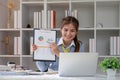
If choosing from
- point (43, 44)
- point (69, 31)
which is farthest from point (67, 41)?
point (43, 44)

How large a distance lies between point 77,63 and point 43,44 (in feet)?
1.55

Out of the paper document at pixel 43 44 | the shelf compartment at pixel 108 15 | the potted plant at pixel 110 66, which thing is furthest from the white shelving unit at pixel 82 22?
the potted plant at pixel 110 66

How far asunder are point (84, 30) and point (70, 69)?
214 cm

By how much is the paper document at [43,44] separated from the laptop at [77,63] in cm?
37

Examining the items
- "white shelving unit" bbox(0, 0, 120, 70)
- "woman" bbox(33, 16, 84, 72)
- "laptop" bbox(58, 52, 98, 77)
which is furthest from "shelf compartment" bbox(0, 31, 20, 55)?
"laptop" bbox(58, 52, 98, 77)

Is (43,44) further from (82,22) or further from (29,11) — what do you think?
(29,11)

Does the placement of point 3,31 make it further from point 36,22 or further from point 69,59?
point 69,59

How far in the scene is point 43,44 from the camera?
2.25 metres

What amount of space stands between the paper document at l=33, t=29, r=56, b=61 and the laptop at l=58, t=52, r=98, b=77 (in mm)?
371

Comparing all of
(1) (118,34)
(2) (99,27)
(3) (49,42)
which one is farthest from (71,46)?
(1) (118,34)

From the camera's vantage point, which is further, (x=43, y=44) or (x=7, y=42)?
(x=7, y=42)

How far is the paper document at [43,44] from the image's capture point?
7.36 ft

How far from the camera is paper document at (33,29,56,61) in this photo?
2.24 meters

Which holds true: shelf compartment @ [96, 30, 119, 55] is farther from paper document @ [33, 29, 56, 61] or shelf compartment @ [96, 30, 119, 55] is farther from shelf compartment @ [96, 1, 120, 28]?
paper document @ [33, 29, 56, 61]
